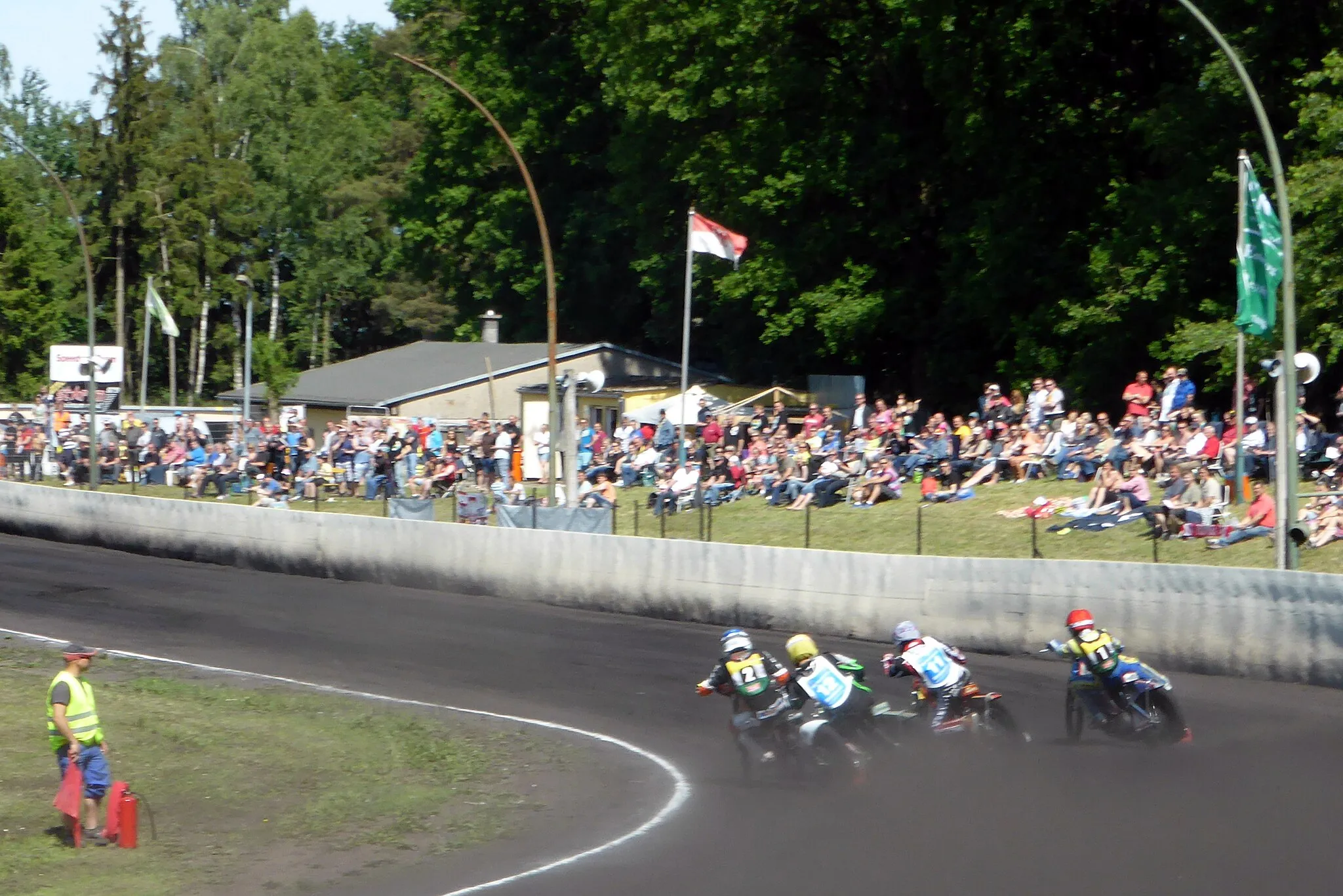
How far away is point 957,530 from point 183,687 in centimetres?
1249

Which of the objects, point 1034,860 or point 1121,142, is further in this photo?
point 1121,142

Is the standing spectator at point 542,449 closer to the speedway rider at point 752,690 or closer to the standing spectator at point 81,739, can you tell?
the speedway rider at point 752,690

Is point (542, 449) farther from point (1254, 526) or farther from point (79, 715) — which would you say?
point (79, 715)

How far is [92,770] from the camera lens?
10898 millimetres

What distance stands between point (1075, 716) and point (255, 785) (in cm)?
673

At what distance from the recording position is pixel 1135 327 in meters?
36.8

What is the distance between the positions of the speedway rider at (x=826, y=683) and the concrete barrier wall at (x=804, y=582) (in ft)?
19.8

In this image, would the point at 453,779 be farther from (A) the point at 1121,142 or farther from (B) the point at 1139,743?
(A) the point at 1121,142

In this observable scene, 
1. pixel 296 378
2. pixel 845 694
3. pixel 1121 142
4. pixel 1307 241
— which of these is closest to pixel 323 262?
pixel 296 378

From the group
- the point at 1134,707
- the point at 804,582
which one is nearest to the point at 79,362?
the point at 804,582

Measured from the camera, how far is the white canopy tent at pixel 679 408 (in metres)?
35.6

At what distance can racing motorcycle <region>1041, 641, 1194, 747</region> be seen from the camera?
44.0ft

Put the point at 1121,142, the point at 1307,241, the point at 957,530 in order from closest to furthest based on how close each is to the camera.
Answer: the point at 957,530 < the point at 1307,241 < the point at 1121,142

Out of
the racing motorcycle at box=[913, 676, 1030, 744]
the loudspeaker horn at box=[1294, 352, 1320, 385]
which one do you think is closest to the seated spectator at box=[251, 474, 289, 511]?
the loudspeaker horn at box=[1294, 352, 1320, 385]
